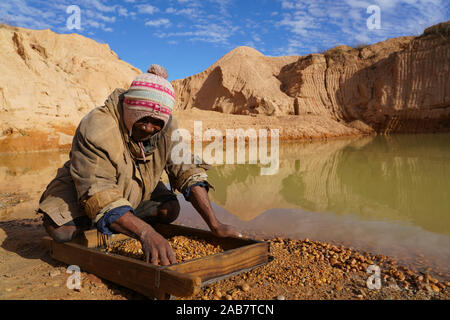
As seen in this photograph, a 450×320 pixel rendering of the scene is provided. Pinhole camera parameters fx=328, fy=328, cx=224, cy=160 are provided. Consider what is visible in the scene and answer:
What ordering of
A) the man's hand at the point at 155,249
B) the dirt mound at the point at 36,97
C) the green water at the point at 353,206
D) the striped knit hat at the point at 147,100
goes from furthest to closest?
1. the dirt mound at the point at 36,97
2. the green water at the point at 353,206
3. the striped knit hat at the point at 147,100
4. the man's hand at the point at 155,249

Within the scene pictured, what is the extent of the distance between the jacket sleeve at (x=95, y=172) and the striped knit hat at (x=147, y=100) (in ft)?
0.56

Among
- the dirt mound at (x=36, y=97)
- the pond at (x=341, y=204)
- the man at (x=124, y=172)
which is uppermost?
the dirt mound at (x=36, y=97)

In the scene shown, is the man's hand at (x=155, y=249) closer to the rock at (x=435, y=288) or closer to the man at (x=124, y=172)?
the man at (x=124, y=172)

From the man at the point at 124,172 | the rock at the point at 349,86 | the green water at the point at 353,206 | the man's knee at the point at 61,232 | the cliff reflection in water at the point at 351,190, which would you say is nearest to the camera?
the man at the point at 124,172

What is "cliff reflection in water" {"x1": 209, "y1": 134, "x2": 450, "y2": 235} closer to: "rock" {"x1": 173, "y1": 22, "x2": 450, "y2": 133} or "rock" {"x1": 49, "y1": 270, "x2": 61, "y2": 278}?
"rock" {"x1": 49, "y1": 270, "x2": 61, "y2": 278}

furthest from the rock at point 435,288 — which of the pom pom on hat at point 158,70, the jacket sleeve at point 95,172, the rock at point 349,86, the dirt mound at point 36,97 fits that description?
the rock at point 349,86

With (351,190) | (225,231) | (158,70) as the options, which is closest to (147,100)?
(158,70)

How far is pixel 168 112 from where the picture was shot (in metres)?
2.01

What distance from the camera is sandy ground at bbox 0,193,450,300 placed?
1.67 m

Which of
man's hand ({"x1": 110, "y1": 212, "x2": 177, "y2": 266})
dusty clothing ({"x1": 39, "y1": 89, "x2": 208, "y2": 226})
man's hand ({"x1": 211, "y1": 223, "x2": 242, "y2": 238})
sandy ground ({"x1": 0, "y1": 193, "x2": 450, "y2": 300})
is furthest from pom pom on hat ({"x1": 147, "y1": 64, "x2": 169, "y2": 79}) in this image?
sandy ground ({"x1": 0, "y1": 193, "x2": 450, "y2": 300})

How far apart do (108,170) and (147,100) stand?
1.54 feet

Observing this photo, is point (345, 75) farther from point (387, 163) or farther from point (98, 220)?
point (98, 220)

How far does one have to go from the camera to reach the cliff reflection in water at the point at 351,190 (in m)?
3.36
